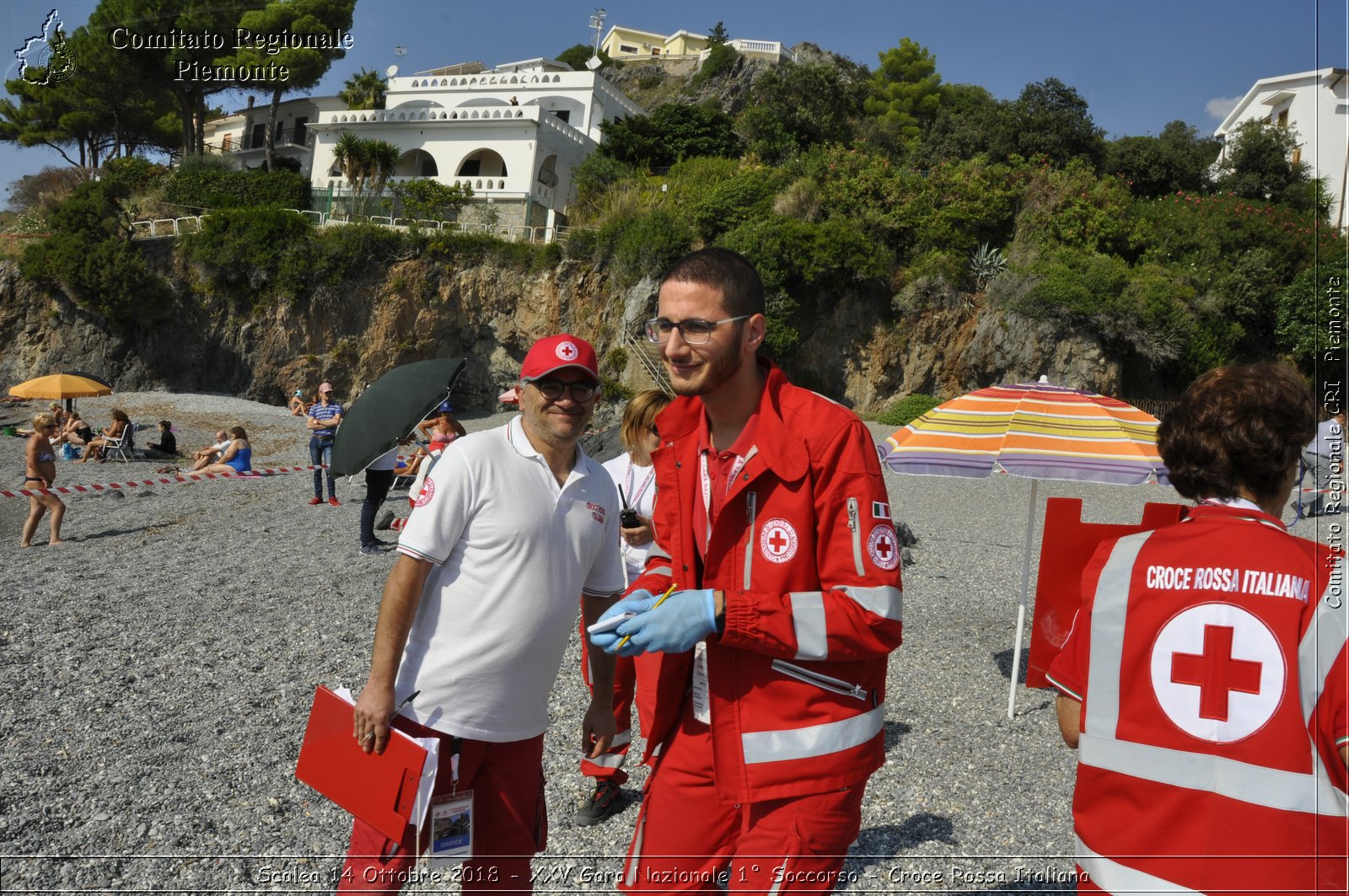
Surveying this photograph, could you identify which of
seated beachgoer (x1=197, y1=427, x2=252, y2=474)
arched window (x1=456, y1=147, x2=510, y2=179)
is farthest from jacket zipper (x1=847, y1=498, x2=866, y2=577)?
arched window (x1=456, y1=147, x2=510, y2=179)

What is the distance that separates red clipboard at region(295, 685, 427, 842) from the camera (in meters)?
2.21

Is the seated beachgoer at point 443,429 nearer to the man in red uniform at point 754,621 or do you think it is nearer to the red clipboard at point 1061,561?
the red clipboard at point 1061,561

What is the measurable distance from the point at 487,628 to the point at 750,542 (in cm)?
85

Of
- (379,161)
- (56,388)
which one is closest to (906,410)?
(56,388)

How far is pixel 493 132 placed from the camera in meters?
34.5

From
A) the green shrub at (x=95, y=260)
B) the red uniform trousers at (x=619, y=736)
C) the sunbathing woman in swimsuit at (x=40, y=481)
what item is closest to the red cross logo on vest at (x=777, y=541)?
the red uniform trousers at (x=619, y=736)

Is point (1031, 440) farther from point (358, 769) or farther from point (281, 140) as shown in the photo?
point (281, 140)

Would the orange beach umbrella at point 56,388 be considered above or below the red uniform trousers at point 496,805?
above

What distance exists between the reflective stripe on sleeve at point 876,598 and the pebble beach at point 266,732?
933mm

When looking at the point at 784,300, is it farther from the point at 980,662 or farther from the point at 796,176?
the point at 980,662

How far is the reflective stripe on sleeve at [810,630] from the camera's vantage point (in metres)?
1.83

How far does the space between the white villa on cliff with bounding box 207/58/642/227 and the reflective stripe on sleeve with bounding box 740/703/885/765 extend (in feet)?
102

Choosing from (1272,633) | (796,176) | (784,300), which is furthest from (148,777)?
(796,176)

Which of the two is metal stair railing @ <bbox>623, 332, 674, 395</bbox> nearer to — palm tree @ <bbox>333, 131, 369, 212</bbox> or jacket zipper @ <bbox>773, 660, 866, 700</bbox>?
palm tree @ <bbox>333, 131, 369, 212</bbox>
